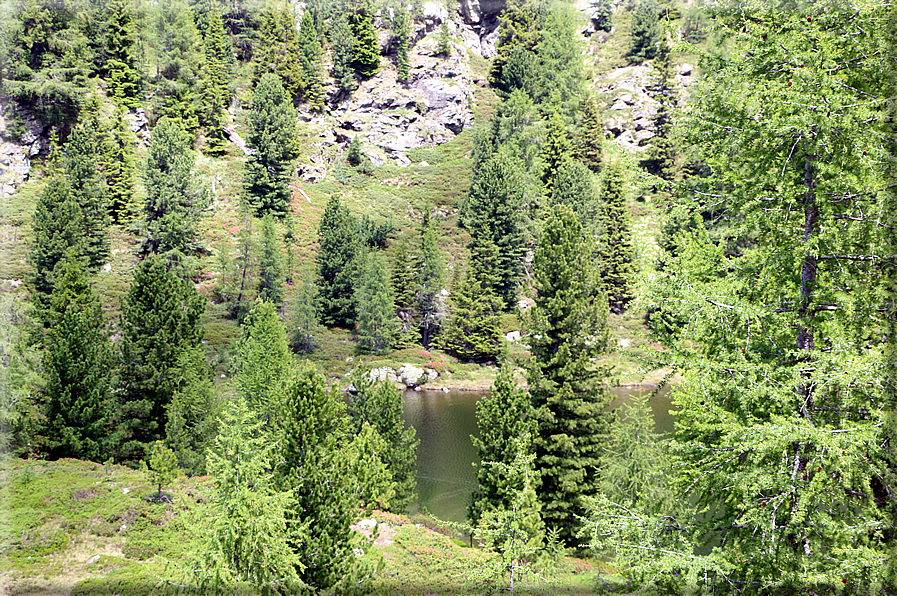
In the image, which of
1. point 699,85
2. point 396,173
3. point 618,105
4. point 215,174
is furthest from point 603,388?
point 618,105

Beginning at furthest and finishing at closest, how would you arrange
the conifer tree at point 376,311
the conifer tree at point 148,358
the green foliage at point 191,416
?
1. the conifer tree at point 376,311
2. the conifer tree at point 148,358
3. the green foliage at point 191,416

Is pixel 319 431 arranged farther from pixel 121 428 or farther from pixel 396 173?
pixel 396 173

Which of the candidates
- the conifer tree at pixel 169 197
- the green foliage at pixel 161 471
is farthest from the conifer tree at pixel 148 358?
the conifer tree at pixel 169 197

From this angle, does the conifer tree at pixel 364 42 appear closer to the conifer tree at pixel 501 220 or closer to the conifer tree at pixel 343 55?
the conifer tree at pixel 343 55

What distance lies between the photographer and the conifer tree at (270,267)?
48594 millimetres

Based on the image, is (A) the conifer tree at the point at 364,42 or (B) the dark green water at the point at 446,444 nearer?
(B) the dark green water at the point at 446,444

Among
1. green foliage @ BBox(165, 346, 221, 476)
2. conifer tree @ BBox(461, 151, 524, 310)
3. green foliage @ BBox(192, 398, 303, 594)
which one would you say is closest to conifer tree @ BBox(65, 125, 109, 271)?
green foliage @ BBox(165, 346, 221, 476)

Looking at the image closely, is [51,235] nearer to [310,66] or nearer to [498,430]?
[498,430]

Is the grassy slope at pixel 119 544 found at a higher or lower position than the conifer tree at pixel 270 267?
lower

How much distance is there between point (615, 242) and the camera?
57.0 metres

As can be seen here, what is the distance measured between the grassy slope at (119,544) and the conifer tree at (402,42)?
85317 mm

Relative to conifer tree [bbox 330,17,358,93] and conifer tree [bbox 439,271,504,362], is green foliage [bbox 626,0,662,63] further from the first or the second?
conifer tree [bbox 439,271,504,362]

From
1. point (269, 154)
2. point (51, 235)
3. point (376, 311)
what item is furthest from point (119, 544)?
point (269, 154)

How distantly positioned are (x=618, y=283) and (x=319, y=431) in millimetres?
51061
